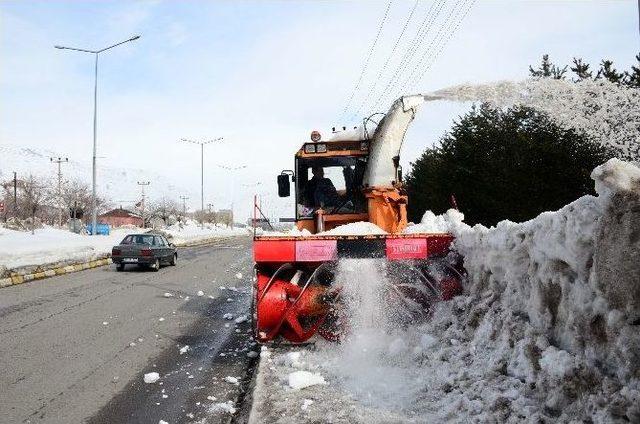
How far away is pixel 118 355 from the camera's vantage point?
21.6 feet

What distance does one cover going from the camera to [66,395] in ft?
16.6

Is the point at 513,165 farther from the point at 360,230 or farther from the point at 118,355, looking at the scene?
the point at 118,355

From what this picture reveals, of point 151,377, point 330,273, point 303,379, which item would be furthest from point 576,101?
point 151,377

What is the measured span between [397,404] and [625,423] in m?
1.80

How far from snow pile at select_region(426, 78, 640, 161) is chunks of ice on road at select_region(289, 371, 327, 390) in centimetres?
422

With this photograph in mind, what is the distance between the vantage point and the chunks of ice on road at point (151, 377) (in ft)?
18.1

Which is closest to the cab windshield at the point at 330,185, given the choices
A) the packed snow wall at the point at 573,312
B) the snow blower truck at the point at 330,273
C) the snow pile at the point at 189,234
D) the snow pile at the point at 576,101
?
the snow blower truck at the point at 330,273

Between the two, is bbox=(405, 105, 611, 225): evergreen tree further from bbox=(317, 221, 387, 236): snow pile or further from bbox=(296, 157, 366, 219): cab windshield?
bbox=(317, 221, 387, 236): snow pile

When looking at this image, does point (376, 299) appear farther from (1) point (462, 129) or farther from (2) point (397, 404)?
(1) point (462, 129)

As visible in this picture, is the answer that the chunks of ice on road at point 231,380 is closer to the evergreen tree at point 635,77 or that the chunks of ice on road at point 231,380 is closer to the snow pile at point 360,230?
the snow pile at point 360,230

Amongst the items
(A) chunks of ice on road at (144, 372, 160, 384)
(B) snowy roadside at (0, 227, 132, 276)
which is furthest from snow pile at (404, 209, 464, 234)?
(B) snowy roadside at (0, 227, 132, 276)

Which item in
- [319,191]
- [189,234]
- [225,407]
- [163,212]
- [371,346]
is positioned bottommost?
[225,407]

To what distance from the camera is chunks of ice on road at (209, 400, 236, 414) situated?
461cm

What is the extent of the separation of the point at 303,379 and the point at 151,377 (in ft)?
6.25
